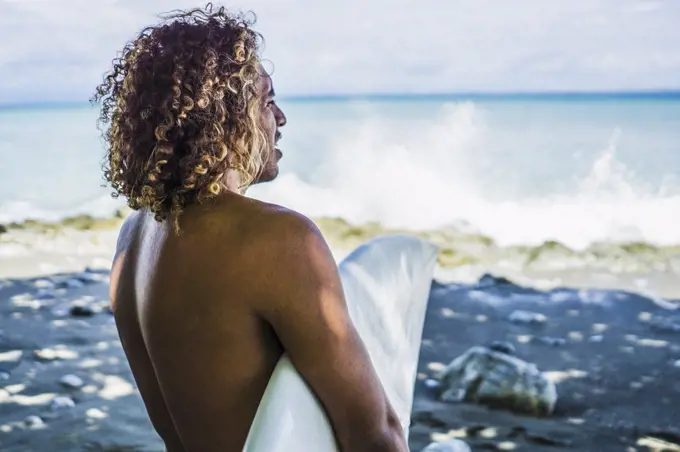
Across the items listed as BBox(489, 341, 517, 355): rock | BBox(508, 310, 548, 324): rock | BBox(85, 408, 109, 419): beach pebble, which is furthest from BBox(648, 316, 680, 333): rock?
BBox(85, 408, 109, 419): beach pebble

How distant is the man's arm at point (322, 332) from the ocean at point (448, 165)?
3.18 metres

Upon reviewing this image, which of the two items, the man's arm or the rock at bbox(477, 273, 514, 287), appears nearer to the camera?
the man's arm

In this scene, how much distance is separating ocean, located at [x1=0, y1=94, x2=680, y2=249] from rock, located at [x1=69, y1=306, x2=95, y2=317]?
2.67ft

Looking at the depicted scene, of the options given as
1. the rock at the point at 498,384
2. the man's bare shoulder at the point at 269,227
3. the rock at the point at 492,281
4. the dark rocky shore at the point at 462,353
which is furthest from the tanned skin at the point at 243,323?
the rock at the point at 492,281

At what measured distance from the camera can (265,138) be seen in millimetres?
1065

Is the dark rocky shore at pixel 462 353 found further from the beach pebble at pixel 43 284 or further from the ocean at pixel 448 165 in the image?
the ocean at pixel 448 165

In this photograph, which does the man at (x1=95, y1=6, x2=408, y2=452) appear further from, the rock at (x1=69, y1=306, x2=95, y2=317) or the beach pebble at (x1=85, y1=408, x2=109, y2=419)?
the rock at (x1=69, y1=306, x2=95, y2=317)

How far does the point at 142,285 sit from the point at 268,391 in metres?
0.22

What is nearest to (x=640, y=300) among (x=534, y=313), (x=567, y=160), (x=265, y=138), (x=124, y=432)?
(x=534, y=313)

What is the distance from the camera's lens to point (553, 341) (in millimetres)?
3141

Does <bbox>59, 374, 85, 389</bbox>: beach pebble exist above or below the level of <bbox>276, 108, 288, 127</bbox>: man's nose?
below

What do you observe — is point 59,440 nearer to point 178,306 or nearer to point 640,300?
point 178,306

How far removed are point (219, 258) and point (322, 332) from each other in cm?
14

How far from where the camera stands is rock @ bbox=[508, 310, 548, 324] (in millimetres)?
3316
